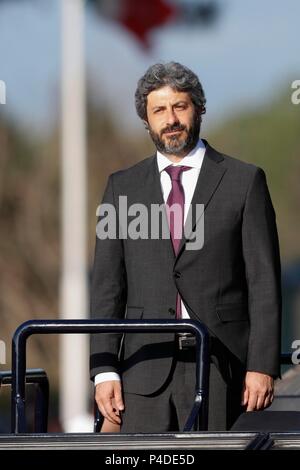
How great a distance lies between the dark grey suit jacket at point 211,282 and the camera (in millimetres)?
6105

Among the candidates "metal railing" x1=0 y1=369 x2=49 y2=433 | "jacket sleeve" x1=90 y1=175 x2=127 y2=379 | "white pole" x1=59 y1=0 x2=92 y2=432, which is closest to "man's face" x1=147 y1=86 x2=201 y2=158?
"jacket sleeve" x1=90 y1=175 x2=127 y2=379

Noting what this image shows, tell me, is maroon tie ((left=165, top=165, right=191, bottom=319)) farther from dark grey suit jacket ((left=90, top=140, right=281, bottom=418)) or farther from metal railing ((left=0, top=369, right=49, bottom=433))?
metal railing ((left=0, top=369, right=49, bottom=433))

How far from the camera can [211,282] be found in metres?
6.17

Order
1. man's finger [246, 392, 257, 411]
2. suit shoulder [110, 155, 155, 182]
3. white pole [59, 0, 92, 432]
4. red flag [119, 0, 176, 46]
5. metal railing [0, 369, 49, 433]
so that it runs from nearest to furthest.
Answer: man's finger [246, 392, 257, 411], suit shoulder [110, 155, 155, 182], metal railing [0, 369, 49, 433], white pole [59, 0, 92, 432], red flag [119, 0, 176, 46]

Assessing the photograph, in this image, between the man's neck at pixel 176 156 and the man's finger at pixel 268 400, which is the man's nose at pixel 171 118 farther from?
the man's finger at pixel 268 400

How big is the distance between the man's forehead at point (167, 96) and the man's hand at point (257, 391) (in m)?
1.02

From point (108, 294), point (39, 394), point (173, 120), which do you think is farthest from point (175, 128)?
point (39, 394)

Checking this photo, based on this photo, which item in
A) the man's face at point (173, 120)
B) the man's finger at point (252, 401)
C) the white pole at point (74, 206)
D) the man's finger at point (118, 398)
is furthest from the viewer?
the white pole at point (74, 206)

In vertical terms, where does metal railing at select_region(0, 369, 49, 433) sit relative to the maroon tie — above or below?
below

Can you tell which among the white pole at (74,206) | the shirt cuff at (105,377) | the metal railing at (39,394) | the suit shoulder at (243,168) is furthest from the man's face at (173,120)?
the white pole at (74,206)

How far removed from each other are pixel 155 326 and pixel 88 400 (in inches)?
592

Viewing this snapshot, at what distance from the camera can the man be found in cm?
611

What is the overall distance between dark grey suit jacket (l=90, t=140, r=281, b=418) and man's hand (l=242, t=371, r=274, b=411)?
0.04 m
